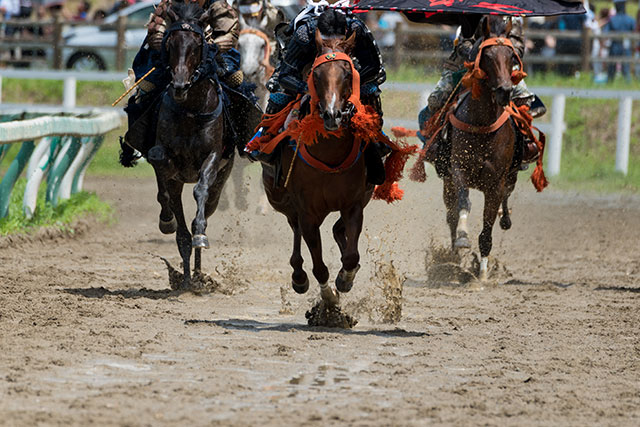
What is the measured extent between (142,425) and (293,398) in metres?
0.93

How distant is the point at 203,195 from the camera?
9398 millimetres

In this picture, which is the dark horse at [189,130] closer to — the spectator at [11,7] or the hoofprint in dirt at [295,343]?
the hoofprint in dirt at [295,343]

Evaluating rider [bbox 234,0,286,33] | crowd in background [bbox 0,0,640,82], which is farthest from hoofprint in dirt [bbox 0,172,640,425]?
Result: crowd in background [bbox 0,0,640,82]

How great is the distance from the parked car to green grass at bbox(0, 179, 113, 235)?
11.3 metres

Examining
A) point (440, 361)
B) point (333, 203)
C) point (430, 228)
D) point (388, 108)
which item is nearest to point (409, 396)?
point (440, 361)

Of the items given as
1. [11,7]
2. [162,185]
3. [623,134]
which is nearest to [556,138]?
[623,134]

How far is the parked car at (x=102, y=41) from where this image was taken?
25828mm

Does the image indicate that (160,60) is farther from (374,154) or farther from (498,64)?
(498,64)

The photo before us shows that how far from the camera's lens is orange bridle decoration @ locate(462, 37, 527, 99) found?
971 cm

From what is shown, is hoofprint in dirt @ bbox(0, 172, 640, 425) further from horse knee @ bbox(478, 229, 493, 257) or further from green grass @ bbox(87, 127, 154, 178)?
green grass @ bbox(87, 127, 154, 178)

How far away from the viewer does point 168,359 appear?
260 inches

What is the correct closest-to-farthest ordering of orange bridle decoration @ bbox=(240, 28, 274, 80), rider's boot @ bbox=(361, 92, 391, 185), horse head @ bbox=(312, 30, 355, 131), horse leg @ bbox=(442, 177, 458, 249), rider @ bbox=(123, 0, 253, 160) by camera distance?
horse head @ bbox=(312, 30, 355, 131) → rider's boot @ bbox=(361, 92, 391, 185) → rider @ bbox=(123, 0, 253, 160) → horse leg @ bbox=(442, 177, 458, 249) → orange bridle decoration @ bbox=(240, 28, 274, 80)

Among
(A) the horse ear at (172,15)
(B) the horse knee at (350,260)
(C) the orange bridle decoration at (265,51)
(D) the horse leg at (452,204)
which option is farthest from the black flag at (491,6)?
(C) the orange bridle decoration at (265,51)

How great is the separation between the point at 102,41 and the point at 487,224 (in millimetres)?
18161
